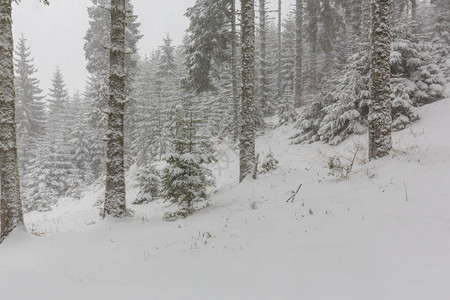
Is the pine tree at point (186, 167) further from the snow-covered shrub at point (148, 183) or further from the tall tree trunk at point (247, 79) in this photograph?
the snow-covered shrub at point (148, 183)

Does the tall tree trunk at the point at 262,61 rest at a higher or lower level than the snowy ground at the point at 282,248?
higher

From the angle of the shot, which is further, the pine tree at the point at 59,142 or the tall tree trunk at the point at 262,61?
the pine tree at the point at 59,142

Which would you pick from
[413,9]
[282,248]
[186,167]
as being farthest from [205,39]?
[413,9]

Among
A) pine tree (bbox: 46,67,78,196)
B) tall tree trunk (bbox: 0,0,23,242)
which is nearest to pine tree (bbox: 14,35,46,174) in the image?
pine tree (bbox: 46,67,78,196)

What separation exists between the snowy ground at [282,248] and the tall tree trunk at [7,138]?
506 mm

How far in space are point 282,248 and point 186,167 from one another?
12.2 feet

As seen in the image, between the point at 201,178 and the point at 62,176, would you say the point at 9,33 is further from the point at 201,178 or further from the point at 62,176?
the point at 62,176

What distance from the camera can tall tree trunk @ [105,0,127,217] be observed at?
7.54 metres

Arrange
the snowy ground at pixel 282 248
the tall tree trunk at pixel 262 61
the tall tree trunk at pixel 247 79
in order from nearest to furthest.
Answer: the snowy ground at pixel 282 248, the tall tree trunk at pixel 247 79, the tall tree trunk at pixel 262 61

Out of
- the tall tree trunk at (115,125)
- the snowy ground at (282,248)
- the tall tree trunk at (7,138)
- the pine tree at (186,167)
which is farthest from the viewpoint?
the tall tree trunk at (115,125)

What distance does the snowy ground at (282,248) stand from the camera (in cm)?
325

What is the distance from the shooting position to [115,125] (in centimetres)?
760

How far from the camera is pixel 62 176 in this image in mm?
32031

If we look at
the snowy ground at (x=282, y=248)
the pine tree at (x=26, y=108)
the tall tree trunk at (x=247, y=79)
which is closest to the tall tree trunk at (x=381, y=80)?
the snowy ground at (x=282, y=248)
